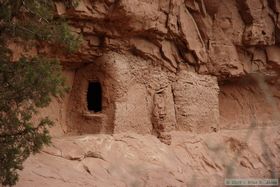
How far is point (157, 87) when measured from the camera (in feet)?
36.6

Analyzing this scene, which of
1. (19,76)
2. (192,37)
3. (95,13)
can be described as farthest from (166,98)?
(19,76)

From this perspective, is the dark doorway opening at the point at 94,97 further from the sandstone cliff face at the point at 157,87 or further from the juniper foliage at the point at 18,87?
the juniper foliage at the point at 18,87

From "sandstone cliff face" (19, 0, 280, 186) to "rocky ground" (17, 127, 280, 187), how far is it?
0.02 meters

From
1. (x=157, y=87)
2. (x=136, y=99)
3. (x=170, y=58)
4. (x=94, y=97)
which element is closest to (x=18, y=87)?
(x=136, y=99)

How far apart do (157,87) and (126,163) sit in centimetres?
240

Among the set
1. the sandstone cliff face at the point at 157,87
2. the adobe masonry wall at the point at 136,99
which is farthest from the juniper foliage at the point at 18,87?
the adobe masonry wall at the point at 136,99

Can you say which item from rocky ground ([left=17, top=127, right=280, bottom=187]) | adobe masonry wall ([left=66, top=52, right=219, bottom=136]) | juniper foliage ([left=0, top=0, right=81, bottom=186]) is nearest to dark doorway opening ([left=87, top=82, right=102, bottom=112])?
adobe masonry wall ([left=66, top=52, right=219, bottom=136])

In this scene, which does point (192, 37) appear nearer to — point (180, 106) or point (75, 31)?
point (180, 106)

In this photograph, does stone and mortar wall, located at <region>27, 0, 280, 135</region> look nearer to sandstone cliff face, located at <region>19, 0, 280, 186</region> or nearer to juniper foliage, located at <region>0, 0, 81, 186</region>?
sandstone cliff face, located at <region>19, 0, 280, 186</region>

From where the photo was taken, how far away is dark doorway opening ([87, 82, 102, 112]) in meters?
11.2

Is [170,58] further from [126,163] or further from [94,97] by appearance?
[126,163]

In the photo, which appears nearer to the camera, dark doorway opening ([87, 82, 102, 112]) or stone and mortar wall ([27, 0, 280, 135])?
stone and mortar wall ([27, 0, 280, 135])

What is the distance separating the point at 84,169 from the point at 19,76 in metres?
3.09

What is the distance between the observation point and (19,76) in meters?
6.10
